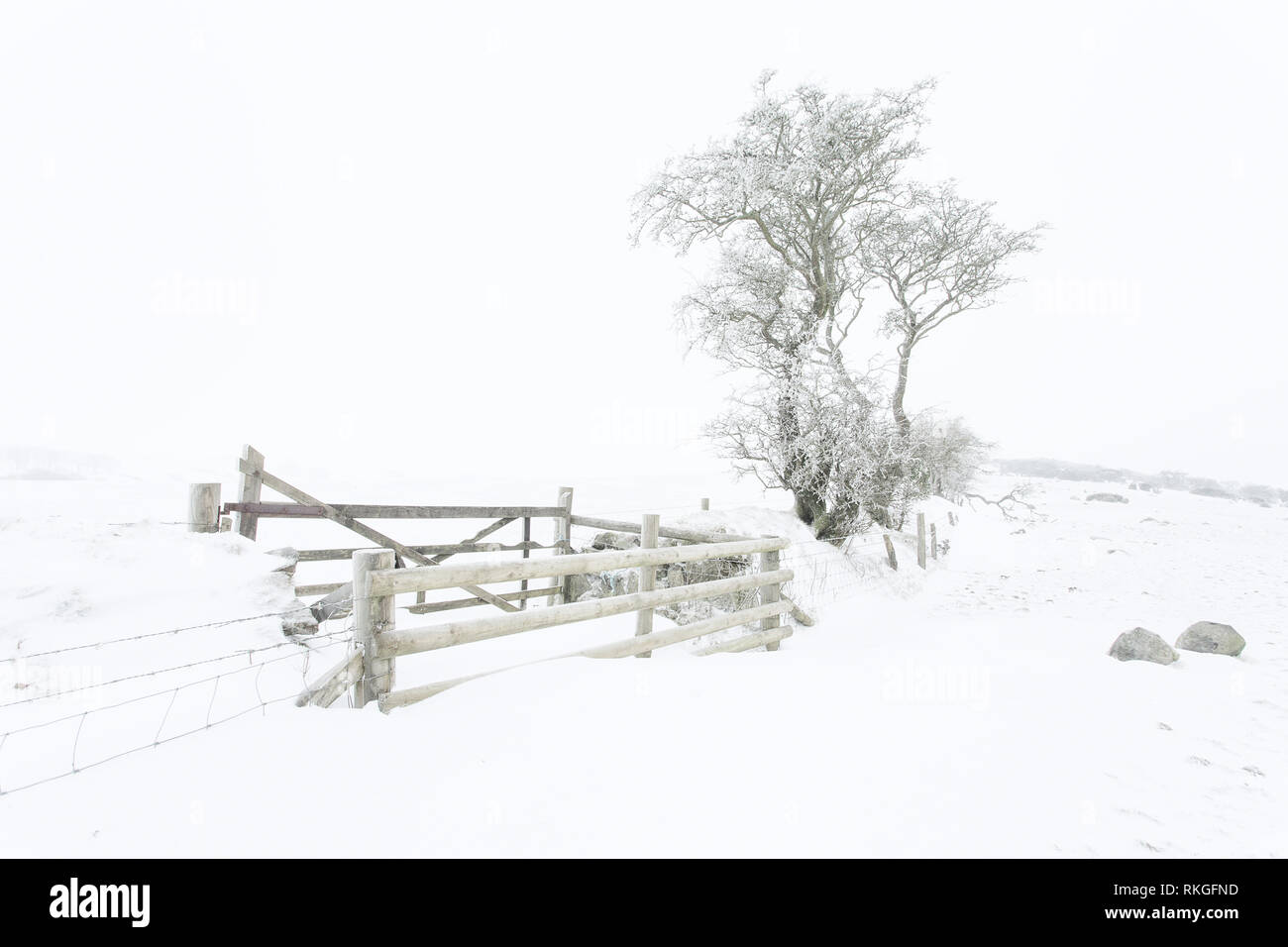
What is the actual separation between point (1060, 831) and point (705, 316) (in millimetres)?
12663

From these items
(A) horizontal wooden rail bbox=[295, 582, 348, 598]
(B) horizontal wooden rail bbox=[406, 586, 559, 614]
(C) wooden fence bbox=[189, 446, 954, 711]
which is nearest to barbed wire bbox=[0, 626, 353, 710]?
(C) wooden fence bbox=[189, 446, 954, 711]

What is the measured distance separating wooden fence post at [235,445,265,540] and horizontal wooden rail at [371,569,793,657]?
3056 mm

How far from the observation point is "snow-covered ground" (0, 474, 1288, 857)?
2273 mm

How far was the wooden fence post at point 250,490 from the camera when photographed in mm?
5211

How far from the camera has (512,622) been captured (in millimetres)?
3734

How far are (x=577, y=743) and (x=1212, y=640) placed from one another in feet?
24.4

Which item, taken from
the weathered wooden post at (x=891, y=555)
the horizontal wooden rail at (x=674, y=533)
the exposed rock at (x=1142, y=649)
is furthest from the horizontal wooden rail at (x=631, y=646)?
the weathered wooden post at (x=891, y=555)

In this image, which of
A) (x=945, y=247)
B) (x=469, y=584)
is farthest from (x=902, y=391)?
(x=469, y=584)

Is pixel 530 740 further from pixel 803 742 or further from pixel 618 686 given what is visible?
pixel 803 742

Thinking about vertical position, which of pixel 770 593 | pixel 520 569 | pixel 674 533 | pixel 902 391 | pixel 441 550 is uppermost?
pixel 902 391

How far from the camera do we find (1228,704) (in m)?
4.44

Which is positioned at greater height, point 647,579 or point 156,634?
point 647,579

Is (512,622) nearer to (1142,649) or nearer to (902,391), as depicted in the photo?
(1142,649)
